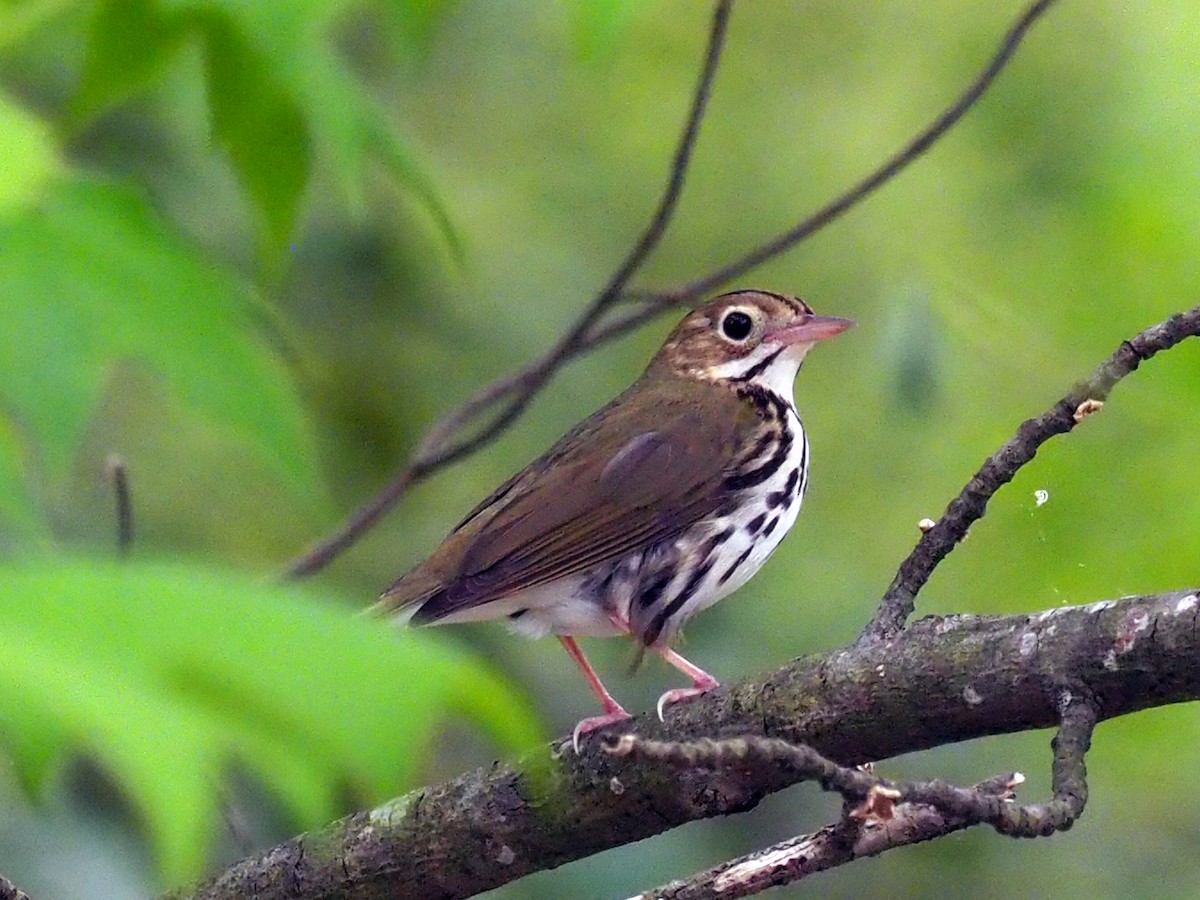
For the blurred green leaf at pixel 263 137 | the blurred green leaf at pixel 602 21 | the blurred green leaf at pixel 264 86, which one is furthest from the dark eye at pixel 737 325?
the blurred green leaf at pixel 602 21

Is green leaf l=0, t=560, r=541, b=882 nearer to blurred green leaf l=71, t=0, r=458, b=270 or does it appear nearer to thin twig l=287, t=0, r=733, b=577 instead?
blurred green leaf l=71, t=0, r=458, b=270

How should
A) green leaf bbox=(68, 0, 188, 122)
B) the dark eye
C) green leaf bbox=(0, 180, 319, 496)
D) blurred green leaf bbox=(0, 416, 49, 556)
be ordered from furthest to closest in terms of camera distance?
the dark eye, green leaf bbox=(68, 0, 188, 122), green leaf bbox=(0, 180, 319, 496), blurred green leaf bbox=(0, 416, 49, 556)

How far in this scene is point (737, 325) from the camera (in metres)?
4.11

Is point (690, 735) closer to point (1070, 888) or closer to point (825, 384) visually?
point (1070, 888)

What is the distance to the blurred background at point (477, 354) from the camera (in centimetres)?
101

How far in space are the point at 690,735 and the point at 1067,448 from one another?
2.24 metres

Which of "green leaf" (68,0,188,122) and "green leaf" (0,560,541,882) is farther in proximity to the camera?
"green leaf" (68,0,188,122)

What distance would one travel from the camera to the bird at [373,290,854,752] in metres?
3.28

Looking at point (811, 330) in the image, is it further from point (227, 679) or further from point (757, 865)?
point (227, 679)

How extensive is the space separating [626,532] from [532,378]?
382 millimetres

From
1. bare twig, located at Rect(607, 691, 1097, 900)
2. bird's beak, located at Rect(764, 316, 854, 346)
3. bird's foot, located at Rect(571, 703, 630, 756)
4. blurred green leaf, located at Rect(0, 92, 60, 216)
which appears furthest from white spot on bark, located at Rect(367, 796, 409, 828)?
bird's beak, located at Rect(764, 316, 854, 346)

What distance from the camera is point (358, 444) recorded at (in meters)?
5.09

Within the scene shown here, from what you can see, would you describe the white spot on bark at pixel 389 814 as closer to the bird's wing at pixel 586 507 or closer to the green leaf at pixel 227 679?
the bird's wing at pixel 586 507

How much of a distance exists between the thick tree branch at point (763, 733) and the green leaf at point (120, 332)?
21.5 inches
